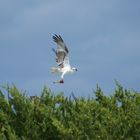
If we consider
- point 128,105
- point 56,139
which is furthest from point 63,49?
point 56,139

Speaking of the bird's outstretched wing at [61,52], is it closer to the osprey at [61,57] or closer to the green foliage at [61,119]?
the osprey at [61,57]

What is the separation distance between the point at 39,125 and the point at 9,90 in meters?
1.83

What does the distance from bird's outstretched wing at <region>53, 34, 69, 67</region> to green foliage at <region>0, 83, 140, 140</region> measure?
4.94 meters

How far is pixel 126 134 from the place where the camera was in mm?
25578

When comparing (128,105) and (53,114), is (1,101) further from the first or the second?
(128,105)

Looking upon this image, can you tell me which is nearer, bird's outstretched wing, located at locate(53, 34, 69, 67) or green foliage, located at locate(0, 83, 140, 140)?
green foliage, located at locate(0, 83, 140, 140)

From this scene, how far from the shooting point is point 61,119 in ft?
82.0

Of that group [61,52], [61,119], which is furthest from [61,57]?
[61,119]

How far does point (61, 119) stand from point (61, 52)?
698cm

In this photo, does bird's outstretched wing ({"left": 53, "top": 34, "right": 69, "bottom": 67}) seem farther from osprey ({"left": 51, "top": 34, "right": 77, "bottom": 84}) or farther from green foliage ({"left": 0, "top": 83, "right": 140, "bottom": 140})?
green foliage ({"left": 0, "top": 83, "right": 140, "bottom": 140})

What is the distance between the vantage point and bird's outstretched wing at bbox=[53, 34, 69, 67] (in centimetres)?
3130

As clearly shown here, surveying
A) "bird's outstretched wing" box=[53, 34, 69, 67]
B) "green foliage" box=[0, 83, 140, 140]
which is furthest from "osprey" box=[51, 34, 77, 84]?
"green foliage" box=[0, 83, 140, 140]

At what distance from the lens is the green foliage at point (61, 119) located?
24281 mm

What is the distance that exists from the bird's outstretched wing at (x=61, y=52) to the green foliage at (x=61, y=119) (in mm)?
4943
